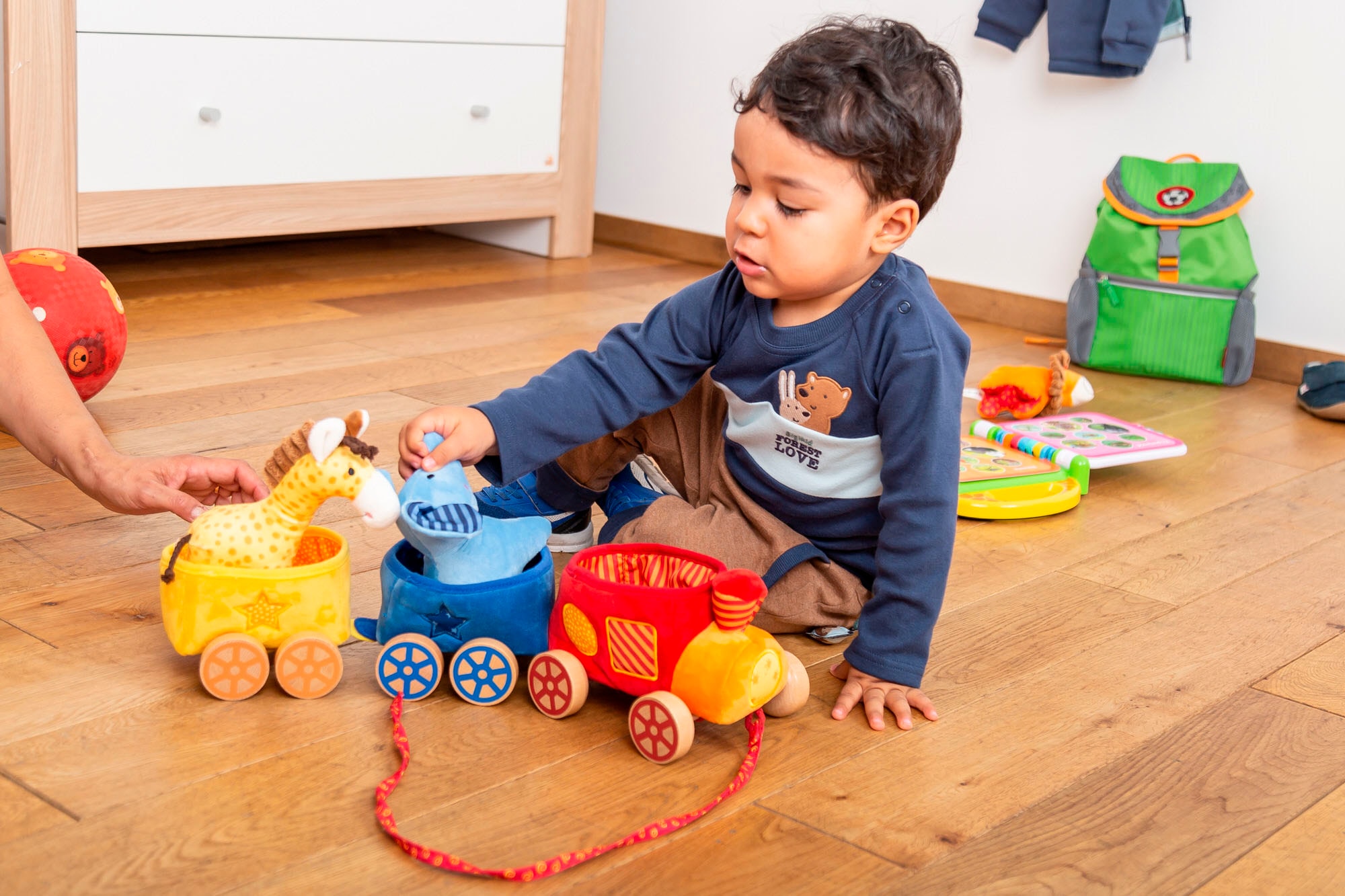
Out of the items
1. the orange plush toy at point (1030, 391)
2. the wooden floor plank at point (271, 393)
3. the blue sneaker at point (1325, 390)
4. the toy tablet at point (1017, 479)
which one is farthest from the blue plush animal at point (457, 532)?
the blue sneaker at point (1325, 390)

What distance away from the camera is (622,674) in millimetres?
938

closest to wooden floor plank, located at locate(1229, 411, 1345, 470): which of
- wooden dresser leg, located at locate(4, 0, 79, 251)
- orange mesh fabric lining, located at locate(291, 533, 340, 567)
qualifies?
orange mesh fabric lining, located at locate(291, 533, 340, 567)

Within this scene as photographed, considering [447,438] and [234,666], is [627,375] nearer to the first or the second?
[447,438]

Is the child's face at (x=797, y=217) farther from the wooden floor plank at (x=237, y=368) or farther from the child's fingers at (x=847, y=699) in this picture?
the wooden floor plank at (x=237, y=368)

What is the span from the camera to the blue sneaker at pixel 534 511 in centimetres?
129

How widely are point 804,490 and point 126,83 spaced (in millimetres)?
1479

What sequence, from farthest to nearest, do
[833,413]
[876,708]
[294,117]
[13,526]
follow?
[294,117] < [13,526] < [833,413] < [876,708]

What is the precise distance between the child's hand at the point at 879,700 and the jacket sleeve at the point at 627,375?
0.99ft

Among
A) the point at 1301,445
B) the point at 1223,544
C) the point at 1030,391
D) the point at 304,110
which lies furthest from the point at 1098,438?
the point at 304,110

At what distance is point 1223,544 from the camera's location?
145 cm

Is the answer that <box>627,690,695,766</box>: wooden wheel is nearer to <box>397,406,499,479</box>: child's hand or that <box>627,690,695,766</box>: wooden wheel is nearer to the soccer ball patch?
<box>397,406,499,479</box>: child's hand

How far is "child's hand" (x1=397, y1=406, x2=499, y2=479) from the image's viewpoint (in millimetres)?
995

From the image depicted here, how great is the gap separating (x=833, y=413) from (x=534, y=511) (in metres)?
0.35

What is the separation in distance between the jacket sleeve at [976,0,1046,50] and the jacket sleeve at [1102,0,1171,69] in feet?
0.52
